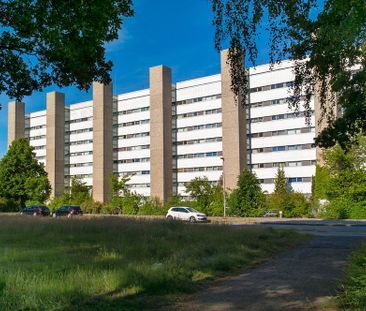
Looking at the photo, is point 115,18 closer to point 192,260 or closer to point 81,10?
point 81,10

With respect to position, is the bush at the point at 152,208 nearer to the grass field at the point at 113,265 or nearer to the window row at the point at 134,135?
the window row at the point at 134,135

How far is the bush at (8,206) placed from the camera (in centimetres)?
7256

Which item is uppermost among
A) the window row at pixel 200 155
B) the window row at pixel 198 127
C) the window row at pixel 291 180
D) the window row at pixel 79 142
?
the window row at pixel 198 127

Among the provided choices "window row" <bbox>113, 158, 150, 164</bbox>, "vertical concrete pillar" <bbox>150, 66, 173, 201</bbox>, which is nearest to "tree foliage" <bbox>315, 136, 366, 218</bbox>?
"vertical concrete pillar" <bbox>150, 66, 173, 201</bbox>

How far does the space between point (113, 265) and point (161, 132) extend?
71.1 metres

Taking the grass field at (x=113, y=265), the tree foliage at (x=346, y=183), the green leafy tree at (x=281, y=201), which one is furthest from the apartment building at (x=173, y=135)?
the grass field at (x=113, y=265)

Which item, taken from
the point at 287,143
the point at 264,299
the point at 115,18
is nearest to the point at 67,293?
the point at 264,299

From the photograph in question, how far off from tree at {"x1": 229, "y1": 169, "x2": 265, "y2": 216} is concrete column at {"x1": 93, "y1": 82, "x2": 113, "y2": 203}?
3572 cm

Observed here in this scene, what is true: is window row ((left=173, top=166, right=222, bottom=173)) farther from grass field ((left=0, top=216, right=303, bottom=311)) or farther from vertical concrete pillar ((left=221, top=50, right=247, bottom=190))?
grass field ((left=0, top=216, right=303, bottom=311))

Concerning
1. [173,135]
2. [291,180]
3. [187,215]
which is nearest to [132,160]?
[173,135]

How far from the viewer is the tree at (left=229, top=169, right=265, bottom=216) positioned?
59.0m

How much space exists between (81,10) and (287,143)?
63.8 metres

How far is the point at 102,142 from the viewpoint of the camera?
90188 millimetres

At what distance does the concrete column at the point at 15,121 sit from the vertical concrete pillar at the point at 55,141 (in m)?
9.18
